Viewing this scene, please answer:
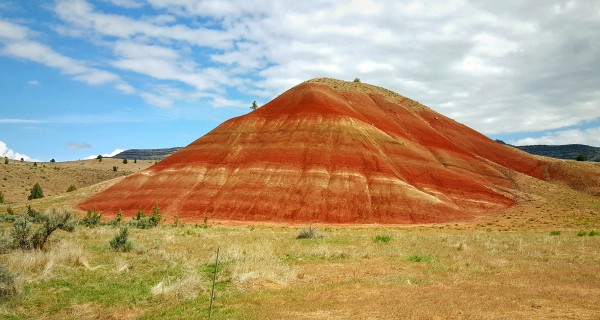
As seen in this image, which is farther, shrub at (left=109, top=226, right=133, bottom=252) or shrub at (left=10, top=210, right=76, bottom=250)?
shrub at (left=109, top=226, right=133, bottom=252)

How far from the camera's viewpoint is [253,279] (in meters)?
13.1

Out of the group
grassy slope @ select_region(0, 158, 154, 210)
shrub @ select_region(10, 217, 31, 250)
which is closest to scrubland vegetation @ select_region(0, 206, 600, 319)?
shrub @ select_region(10, 217, 31, 250)

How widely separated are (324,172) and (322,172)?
28 centimetres

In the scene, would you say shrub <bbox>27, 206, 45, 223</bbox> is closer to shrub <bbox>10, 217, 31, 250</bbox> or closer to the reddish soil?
shrub <bbox>10, 217, 31, 250</bbox>

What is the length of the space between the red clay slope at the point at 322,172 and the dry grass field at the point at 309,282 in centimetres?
3227

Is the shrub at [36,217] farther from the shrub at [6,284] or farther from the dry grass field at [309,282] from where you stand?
the shrub at [6,284]

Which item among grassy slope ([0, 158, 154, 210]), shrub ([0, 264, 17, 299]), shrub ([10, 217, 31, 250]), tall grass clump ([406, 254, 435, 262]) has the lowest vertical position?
tall grass clump ([406, 254, 435, 262])

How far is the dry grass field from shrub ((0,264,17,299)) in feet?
0.53

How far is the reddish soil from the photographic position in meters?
54.2

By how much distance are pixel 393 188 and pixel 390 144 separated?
42.4 feet

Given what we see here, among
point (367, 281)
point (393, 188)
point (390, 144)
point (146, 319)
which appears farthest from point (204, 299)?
point (390, 144)

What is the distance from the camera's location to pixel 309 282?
13398 mm

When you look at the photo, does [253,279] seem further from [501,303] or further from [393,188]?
[393,188]

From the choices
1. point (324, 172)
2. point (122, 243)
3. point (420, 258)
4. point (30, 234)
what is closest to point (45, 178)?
point (324, 172)
